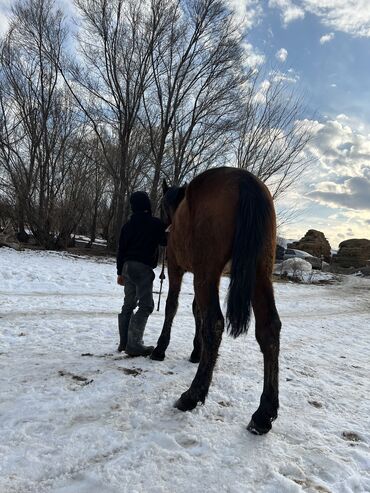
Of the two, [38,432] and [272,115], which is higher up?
[272,115]

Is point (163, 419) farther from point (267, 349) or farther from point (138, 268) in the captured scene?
point (138, 268)

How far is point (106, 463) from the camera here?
207cm

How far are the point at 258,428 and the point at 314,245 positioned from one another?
3161 cm

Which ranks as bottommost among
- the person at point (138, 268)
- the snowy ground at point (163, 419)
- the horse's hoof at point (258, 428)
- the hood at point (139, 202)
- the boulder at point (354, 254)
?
the snowy ground at point (163, 419)

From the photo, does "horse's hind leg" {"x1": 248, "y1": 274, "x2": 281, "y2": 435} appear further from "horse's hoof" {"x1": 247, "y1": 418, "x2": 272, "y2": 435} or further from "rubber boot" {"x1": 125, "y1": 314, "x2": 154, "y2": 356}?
"rubber boot" {"x1": 125, "y1": 314, "x2": 154, "y2": 356}

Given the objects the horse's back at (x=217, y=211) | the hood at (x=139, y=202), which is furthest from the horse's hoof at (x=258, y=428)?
the hood at (x=139, y=202)

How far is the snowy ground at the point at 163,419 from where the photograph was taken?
2.00 metres

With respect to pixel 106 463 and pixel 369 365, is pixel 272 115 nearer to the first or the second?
pixel 369 365

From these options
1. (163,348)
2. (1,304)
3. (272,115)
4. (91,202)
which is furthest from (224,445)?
(91,202)

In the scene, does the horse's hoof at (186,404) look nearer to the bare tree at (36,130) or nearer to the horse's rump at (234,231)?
the horse's rump at (234,231)

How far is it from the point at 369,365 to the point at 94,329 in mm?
3868

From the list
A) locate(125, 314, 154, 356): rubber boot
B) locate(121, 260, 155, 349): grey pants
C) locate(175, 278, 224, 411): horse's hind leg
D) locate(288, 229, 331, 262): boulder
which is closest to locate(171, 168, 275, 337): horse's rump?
locate(175, 278, 224, 411): horse's hind leg

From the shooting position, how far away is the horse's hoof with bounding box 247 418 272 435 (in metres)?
2.56

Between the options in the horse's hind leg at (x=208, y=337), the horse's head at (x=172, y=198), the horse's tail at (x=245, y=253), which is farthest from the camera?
the horse's head at (x=172, y=198)
